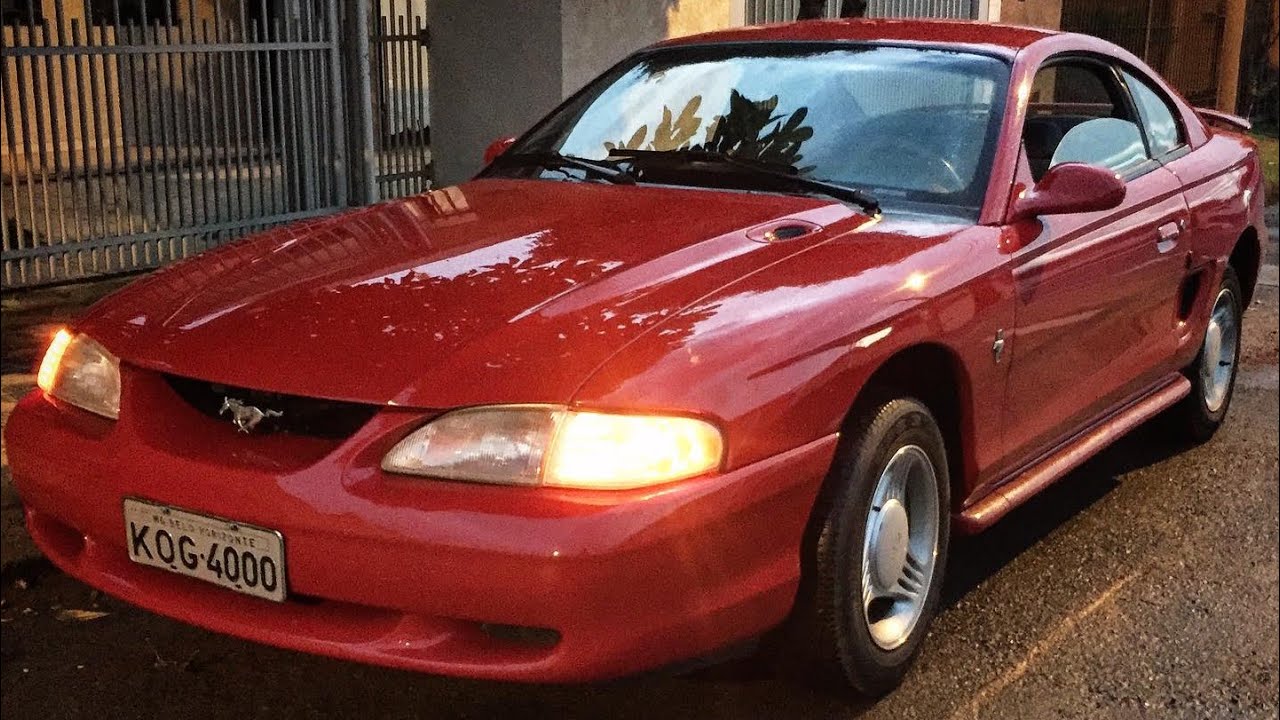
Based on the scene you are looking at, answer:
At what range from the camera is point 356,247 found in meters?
3.62

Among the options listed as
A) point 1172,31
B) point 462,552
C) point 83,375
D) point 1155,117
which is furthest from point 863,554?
point 1172,31

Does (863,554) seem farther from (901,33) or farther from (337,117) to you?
(337,117)

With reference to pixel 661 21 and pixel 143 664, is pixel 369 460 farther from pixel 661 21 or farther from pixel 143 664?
pixel 661 21

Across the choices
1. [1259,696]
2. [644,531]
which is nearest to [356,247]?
[644,531]

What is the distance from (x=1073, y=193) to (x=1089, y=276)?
399mm

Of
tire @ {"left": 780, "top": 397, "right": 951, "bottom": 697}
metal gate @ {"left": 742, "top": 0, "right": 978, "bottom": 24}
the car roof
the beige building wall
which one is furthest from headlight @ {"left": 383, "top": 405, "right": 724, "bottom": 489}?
metal gate @ {"left": 742, "top": 0, "right": 978, "bottom": 24}

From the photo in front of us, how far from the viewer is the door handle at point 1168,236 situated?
4637mm

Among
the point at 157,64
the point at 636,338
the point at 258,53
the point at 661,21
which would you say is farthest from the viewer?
the point at 661,21

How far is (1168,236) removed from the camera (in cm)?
471

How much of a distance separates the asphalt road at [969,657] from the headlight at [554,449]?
0.25m

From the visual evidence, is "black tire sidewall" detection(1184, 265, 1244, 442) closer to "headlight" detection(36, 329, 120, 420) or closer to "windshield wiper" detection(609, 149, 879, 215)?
"windshield wiper" detection(609, 149, 879, 215)

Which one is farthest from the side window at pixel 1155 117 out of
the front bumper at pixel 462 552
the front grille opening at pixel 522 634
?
the front grille opening at pixel 522 634

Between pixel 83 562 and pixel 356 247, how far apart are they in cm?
95

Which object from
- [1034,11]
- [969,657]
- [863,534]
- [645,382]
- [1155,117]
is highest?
[1034,11]
